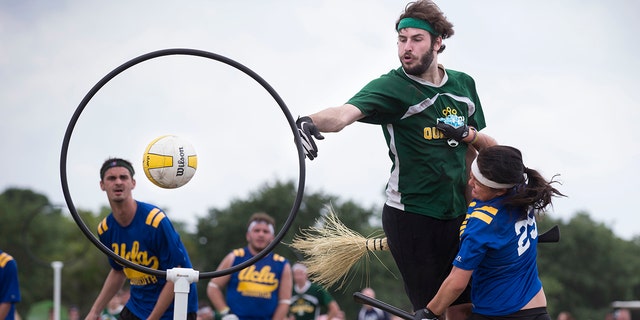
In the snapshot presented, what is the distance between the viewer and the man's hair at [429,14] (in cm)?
570

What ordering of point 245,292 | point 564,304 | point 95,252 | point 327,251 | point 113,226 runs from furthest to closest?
1. point 95,252
2. point 564,304
3. point 245,292
4. point 113,226
5. point 327,251

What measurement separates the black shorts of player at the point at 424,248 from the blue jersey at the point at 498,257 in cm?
24

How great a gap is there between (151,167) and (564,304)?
47641 mm

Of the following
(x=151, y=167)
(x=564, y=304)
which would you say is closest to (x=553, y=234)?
(x=151, y=167)

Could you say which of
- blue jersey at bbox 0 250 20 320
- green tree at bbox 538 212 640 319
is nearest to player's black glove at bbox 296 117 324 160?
blue jersey at bbox 0 250 20 320

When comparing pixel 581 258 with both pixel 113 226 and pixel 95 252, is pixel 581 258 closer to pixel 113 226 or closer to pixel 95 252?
pixel 95 252

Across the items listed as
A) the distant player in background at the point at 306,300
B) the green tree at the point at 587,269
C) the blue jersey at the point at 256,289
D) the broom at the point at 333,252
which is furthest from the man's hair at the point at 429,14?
the green tree at the point at 587,269

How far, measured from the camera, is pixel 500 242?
5328 millimetres

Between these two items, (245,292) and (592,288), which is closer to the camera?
(245,292)

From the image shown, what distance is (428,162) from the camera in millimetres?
5695

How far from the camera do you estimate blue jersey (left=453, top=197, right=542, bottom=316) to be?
5.30 meters

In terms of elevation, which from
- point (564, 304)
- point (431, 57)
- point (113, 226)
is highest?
point (431, 57)

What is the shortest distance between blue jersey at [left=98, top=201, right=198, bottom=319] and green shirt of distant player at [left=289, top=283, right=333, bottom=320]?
742 cm

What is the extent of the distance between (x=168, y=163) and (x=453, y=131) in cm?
173
